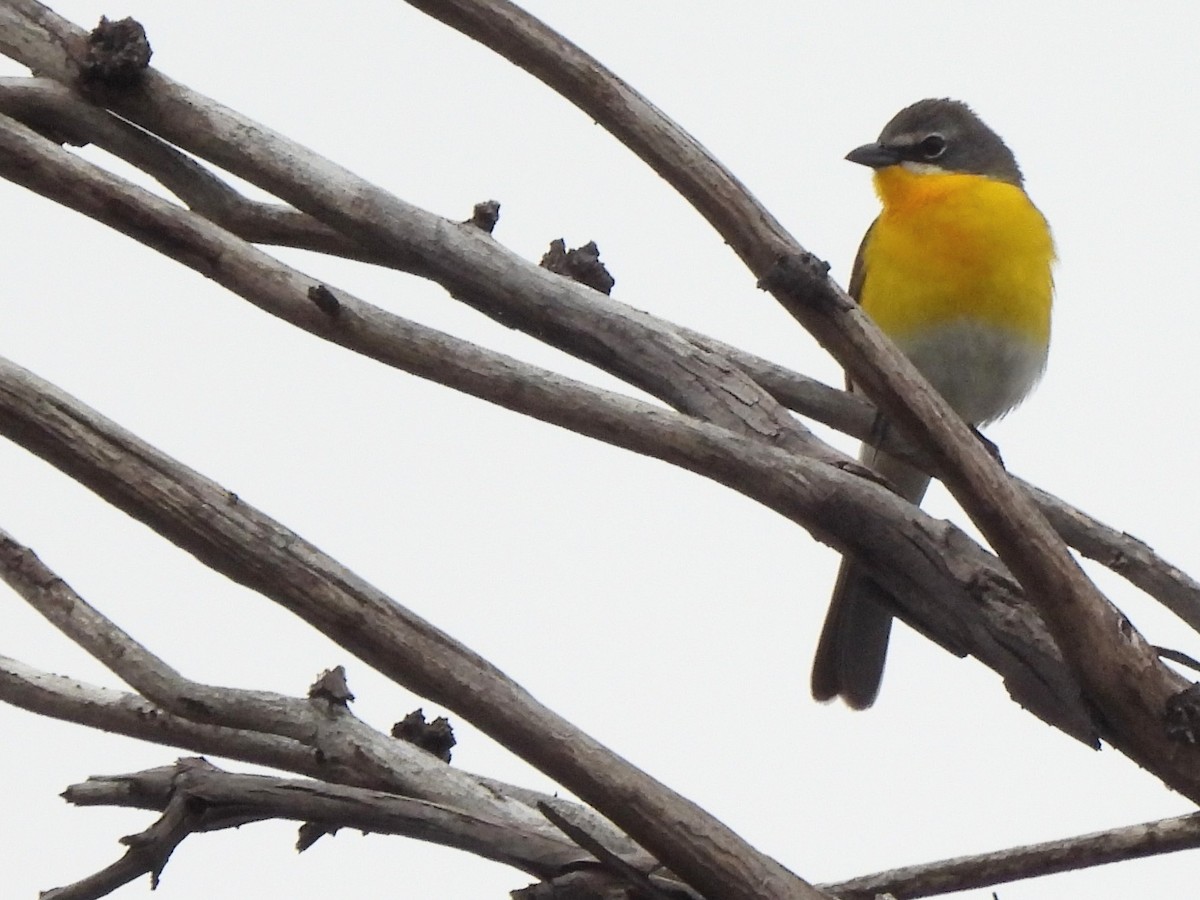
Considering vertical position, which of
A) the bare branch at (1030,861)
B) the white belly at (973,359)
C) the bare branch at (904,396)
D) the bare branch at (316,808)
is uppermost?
the white belly at (973,359)

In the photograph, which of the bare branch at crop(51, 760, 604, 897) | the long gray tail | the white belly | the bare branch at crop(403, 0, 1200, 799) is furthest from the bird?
the bare branch at crop(51, 760, 604, 897)

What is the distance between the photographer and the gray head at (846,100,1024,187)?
18.0ft

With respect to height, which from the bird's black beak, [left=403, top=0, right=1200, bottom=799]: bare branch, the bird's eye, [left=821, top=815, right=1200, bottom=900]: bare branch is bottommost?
[left=821, top=815, right=1200, bottom=900]: bare branch

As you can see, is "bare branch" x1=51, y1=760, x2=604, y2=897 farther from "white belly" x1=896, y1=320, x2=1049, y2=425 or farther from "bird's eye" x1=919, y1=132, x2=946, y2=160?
"bird's eye" x1=919, y1=132, x2=946, y2=160

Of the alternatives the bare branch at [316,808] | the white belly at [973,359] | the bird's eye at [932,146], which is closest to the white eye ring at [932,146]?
the bird's eye at [932,146]

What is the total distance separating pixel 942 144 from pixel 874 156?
281mm

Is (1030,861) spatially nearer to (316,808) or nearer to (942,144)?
(316,808)

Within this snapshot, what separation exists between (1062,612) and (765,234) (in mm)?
710

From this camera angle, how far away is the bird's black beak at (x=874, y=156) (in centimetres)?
546

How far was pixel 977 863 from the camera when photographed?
2.15 meters

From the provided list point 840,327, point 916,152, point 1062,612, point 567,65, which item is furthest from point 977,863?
point 916,152

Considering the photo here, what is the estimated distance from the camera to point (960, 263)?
4.87 metres

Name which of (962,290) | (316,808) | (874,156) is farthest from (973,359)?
(316,808)

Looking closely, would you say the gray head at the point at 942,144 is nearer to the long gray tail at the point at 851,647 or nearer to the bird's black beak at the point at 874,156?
the bird's black beak at the point at 874,156
